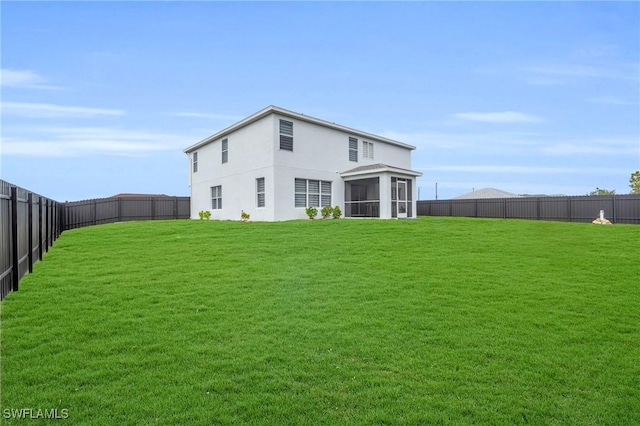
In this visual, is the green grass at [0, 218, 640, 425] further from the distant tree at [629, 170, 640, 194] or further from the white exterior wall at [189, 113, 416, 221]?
the distant tree at [629, 170, 640, 194]

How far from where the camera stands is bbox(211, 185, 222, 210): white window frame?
23094mm

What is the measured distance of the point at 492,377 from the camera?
3.72 meters

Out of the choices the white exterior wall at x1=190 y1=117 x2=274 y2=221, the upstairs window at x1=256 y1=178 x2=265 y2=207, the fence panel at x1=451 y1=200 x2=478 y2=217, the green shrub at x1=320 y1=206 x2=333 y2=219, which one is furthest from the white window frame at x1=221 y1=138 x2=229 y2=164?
the fence panel at x1=451 y1=200 x2=478 y2=217

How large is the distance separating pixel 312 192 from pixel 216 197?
7116 millimetres

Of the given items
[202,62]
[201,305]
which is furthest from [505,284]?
[202,62]

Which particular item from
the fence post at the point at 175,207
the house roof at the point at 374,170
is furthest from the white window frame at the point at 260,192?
the fence post at the point at 175,207

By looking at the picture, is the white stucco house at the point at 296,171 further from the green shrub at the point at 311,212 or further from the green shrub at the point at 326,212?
the green shrub at the point at 326,212

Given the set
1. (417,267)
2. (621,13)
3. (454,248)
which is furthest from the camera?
(621,13)

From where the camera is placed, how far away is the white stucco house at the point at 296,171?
18516mm

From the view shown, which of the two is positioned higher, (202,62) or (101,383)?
(202,62)

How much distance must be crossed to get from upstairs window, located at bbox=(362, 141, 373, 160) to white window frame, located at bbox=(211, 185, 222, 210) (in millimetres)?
9405

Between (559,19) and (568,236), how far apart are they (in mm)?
8551

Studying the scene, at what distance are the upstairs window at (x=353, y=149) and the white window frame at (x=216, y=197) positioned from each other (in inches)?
334

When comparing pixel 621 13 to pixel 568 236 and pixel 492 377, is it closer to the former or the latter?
pixel 568 236
